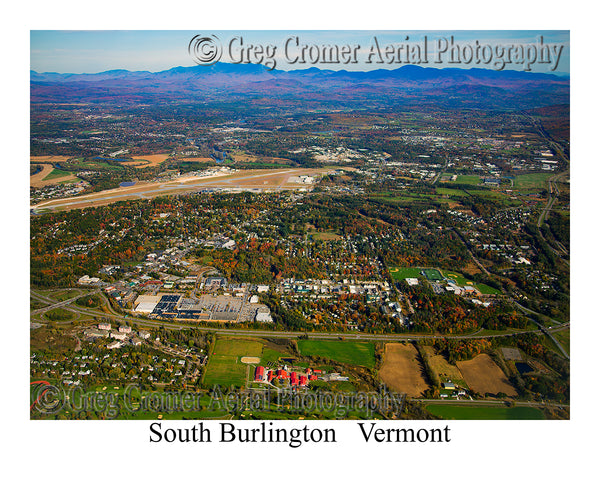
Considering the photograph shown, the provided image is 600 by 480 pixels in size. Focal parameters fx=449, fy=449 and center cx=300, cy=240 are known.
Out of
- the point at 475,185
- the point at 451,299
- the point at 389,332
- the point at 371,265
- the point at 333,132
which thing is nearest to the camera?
the point at 389,332

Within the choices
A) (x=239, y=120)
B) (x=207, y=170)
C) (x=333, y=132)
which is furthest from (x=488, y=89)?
(x=207, y=170)

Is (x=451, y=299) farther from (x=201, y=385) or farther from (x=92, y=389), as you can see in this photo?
(x=92, y=389)

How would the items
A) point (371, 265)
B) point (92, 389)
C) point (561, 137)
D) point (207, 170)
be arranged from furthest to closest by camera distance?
point (561, 137) → point (207, 170) → point (371, 265) → point (92, 389)

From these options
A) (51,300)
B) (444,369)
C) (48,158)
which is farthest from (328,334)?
(48,158)

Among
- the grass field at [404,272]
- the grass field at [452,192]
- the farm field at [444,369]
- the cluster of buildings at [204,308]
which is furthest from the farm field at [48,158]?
the farm field at [444,369]

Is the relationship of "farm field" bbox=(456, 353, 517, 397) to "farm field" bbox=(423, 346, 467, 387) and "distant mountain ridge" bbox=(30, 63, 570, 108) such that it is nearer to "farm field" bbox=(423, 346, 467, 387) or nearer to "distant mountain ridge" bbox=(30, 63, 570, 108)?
"farm field" bbox=(423, 346, 467, 387)

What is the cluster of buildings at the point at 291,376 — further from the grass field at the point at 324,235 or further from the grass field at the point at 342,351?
the grass field at the point at 324,235

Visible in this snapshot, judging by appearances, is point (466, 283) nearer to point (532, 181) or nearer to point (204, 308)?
point (204, 308)
